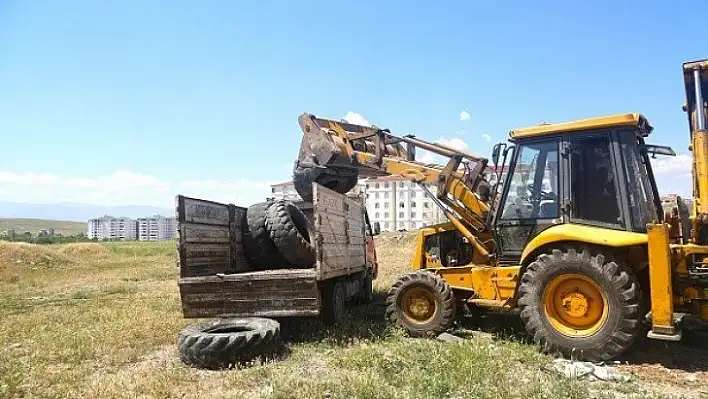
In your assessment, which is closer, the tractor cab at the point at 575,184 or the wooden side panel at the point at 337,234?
the tractor cab at the point at 575,184

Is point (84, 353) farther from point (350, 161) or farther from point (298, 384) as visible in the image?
point (350, 161)

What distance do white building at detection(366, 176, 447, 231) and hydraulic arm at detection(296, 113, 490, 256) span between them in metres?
75.5

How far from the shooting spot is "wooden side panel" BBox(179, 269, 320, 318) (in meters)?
6.79

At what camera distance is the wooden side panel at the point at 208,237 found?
7.49 m

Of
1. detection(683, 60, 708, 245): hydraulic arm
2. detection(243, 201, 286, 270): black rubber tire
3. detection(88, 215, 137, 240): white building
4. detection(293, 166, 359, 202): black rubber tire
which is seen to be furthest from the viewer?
detection(88, 215, 137, 240): white building

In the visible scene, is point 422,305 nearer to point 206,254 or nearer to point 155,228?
point 206,254

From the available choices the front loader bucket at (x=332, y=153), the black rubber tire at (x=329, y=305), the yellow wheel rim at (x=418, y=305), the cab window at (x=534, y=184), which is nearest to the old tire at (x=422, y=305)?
the yellow wheel rim at (x=418, y=305)

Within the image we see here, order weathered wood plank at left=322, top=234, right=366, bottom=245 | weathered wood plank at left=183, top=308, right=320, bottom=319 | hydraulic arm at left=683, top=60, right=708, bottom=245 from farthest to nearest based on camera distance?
weathered wood plank at left=322, top=234, right=366, bottom=245 → weathered wood plank at left=183, top=308, right=320, bottom=319 → hydraulic arm at left=683, top=60, right=708, bottom=245

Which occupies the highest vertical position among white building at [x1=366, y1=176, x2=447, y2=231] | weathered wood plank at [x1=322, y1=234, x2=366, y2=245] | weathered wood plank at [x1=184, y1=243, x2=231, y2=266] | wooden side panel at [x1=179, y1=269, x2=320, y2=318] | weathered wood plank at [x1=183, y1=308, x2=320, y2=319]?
white building at [x1=366, y1=176, x2=447, y2=231]

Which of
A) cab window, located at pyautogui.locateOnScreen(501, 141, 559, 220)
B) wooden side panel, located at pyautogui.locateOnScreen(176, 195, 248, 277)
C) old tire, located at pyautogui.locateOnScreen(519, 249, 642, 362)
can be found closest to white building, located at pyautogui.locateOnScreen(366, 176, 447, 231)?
wooden side panel, located at pyautogui.locateOnScreen(176, 195, 248, 277)

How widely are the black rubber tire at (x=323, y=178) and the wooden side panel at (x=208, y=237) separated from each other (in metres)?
1.30

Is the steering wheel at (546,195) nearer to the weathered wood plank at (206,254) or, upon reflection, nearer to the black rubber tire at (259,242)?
the black rubber tire at (259,242)

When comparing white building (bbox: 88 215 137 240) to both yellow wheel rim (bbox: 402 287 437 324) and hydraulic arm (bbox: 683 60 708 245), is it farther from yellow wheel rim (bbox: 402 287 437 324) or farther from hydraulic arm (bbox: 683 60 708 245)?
hydraulic arm (bbox: 683 60 708 245)

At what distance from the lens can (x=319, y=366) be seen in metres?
5.89
